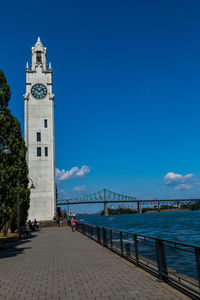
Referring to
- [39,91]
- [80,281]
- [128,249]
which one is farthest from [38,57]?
[80,281]

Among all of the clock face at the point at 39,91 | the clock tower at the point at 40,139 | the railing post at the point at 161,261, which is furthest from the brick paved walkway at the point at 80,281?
the clock face at the point at 39,91

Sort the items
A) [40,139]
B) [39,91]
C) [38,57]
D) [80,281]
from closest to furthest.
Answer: [80,281], [40,139], [39,91], [38,57]

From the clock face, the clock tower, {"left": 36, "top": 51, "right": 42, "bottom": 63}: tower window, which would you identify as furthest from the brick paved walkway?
{"left": 36, "top": 51, "right": 42, "bottom": 63}: tower window

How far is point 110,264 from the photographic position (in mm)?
10461

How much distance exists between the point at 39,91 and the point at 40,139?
970 cm

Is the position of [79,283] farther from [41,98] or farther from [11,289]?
[41,98]

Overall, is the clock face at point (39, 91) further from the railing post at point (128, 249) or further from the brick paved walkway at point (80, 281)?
the railing post at point (128, 249)

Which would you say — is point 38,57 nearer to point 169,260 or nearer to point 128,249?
point 128,249

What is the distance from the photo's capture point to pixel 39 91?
5766 centimetres

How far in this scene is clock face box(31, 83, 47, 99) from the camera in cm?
5722

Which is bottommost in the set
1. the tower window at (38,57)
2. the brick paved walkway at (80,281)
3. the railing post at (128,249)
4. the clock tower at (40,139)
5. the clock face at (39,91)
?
the brick paved walkway at (80,281)

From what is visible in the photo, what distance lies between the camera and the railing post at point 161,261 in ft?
25.1

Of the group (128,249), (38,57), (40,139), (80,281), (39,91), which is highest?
(38,57)

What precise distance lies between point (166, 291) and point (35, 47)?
64.9 metres
